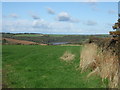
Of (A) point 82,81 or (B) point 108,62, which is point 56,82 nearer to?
(A) point 82,81

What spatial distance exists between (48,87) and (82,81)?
1999 mm

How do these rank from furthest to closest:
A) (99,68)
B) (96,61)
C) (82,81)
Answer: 1. (96,61)
2. (99,68)
3. (82,81)

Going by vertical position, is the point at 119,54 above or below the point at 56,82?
above

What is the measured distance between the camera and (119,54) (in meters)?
10.5

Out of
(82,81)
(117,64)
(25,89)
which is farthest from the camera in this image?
A: (82,81)

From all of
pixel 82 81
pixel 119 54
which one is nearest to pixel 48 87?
pixel 82 81

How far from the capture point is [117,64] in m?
10.0

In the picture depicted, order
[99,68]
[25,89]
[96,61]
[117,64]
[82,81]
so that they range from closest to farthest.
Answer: [25,89]
[117,64]
[82,81]
[99,68]
[96,61]

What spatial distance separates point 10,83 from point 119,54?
5818 millimetres

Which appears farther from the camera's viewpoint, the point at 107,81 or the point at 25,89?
the point at 107,81

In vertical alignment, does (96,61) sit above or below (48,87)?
above

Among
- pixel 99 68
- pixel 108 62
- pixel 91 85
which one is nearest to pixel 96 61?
pixel 99 68

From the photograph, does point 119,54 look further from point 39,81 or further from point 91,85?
point 39,81

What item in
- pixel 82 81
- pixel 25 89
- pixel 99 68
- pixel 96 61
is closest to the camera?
pixel 25 89
